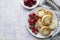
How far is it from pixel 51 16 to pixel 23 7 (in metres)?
0.18

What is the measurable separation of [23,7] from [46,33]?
217 millimetres

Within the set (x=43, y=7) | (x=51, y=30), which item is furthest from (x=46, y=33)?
(x=43, y=7)

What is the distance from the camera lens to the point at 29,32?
1083 mm

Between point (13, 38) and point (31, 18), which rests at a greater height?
point (31, 18)

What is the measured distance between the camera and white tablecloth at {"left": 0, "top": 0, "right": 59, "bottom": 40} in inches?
42.6

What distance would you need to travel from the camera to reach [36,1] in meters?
1.15

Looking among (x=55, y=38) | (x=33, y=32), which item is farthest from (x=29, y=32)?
(x=55, y=38)

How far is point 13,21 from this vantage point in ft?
3.66

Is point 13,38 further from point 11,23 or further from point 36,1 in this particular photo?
point 36,1

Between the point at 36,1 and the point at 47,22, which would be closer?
the point at 47,22

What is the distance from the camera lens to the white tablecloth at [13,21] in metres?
1.08

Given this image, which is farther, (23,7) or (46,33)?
(23,7)

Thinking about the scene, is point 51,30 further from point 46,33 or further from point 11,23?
point 11,23

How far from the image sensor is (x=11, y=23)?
1.11 metres
